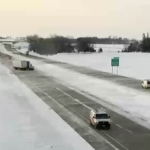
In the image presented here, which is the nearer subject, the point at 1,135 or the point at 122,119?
the point at 1,135

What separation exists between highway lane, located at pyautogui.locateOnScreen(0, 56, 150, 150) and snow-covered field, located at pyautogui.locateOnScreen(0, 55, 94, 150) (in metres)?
0.84

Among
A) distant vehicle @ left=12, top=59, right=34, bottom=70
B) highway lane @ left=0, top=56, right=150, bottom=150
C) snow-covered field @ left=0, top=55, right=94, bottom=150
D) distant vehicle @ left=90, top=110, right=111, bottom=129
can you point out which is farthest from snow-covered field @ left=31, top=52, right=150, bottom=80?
distant vehicle @ left=90, top=110, right=111, bottom=129

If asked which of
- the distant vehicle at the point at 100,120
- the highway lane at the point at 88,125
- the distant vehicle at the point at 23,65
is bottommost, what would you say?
the highway lane at the point at 88,125

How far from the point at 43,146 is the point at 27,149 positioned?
1.12 meters

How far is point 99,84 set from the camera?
167 feet

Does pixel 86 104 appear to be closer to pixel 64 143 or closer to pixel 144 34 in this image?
pixel 64 143

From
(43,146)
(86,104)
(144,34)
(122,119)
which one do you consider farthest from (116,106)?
(144,34)

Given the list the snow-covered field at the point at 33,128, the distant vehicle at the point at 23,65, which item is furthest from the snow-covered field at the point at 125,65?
the snow-covered field at the point at 33,128

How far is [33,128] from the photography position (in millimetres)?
26344

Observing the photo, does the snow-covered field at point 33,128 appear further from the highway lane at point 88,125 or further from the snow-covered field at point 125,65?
the snow-covered field at point 125,65

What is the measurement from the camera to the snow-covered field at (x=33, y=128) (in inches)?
883

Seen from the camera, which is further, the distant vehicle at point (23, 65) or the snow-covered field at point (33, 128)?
the distant vehicle at point (23, 65)

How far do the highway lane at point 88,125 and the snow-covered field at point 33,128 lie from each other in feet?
2.75

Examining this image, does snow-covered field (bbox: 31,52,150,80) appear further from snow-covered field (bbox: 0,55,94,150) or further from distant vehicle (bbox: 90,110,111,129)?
distant vehicle (bbox: 90,110,111,129)
